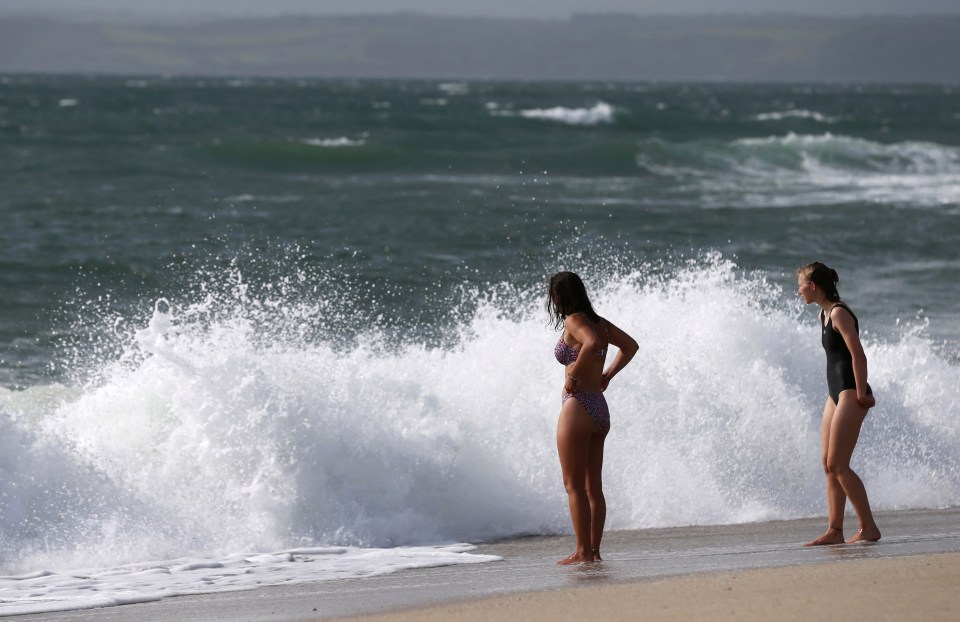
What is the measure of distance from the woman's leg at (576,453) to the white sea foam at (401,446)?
88cm

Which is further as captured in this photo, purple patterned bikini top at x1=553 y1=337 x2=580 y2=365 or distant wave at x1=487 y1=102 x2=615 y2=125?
distant wave at x1=487 y1=102 x2=615 y2=125

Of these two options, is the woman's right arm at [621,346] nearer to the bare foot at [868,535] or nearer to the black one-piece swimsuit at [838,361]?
the black one-piece swimsuit at [838,361]

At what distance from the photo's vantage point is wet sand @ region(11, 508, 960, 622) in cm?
512

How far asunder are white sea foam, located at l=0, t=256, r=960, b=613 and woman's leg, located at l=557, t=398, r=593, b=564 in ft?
2.88

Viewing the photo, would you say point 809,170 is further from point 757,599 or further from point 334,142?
point 757,599

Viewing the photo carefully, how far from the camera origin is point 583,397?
20.2 feet

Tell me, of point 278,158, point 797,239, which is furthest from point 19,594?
point 278,158

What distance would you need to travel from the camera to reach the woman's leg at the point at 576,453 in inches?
242

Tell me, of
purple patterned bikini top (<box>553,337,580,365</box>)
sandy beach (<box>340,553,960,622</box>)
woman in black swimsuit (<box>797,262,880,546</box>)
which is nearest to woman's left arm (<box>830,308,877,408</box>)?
woman in black swimsuit (<box>797,262,880,546</box>)

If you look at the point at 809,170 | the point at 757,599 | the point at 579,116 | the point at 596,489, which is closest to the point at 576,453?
the point at 596,489

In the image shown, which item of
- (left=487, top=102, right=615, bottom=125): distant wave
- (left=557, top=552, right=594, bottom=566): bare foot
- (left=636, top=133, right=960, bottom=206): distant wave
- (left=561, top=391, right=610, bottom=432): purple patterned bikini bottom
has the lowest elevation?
(left=557, top=552, right=594, bottom=566): bare foot

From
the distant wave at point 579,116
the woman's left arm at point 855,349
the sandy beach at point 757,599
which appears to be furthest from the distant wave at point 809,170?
the sandy beach at point 757,599

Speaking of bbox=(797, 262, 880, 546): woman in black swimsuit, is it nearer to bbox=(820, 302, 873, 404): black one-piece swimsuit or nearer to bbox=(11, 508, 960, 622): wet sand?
bbox=(820, 302, 873, 404): black one-piece swimsuit

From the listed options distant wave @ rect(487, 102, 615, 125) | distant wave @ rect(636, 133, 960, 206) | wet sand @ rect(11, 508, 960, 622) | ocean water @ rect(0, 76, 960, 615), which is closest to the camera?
wet sand @ rect(11, 508, 960, 622)
